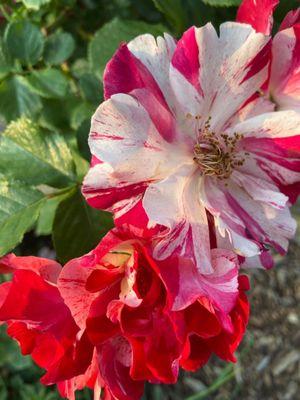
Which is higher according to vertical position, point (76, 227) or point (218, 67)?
point (218, 67)

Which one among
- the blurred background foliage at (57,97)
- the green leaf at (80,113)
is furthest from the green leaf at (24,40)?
the green leaf at (80,113)

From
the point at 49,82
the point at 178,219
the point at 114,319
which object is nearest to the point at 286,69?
the point at 178,219

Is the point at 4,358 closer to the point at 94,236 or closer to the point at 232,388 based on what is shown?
the point at 232,388

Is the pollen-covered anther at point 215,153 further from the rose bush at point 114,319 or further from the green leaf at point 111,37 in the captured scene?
the green leaf at point 111,37

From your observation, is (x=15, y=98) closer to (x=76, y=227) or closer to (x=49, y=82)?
(x=49, y=82)

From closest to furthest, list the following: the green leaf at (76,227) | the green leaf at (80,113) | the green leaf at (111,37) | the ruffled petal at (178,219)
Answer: the ruffled petal at (178,219), the green leaf at (76,227), the green leaf at (111,37), the green leaf at (80,113)

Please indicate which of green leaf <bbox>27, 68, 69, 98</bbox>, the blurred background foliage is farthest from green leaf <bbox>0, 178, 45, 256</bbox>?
green leaf <bbox>27, 68, 69, 98</bbox>
